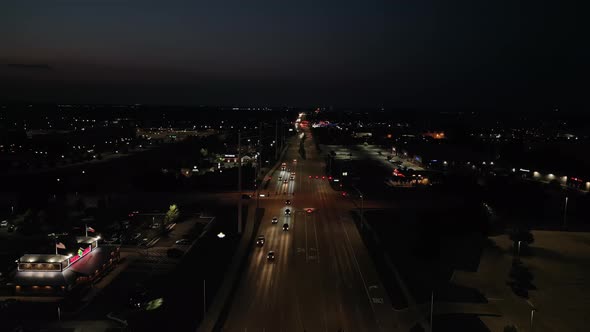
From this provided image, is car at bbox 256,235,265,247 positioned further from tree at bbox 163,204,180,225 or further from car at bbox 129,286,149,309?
car at bbox 129,286,149,309

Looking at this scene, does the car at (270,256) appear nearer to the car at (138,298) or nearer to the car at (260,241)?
the car at (260,241)

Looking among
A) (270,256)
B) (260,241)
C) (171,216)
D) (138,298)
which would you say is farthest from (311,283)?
(171,216)

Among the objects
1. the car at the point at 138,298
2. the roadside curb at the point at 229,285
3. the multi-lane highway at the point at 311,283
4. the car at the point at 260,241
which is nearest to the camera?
the roadside curb at the point at 229,285

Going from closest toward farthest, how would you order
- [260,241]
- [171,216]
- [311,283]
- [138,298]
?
[138,298] < [311,283] < [260,241] < [171,216]

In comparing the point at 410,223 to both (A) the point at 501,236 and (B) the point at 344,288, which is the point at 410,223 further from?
(B) the point at 344,288

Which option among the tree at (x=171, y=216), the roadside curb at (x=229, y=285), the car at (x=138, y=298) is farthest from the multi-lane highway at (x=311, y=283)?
the tree at (x=171, y=216)

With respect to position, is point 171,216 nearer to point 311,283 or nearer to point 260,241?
point 260,241

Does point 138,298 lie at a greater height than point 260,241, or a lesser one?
greater

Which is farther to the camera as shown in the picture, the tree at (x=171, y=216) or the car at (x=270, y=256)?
the tree at (x=171, y=216)

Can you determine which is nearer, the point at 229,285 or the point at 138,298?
the point at 138,298
